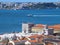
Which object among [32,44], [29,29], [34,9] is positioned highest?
[32,44]

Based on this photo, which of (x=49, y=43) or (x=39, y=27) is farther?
(x=39, y=27)

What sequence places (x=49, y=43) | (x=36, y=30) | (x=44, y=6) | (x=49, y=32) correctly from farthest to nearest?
1. (x=44, y=6)
2. (x=36, y=30)
3. (x=49, y=32)
4. (x=49, y=43)

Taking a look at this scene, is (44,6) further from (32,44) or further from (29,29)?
(32,44)

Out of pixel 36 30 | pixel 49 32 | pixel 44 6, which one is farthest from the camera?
pixel 44 6

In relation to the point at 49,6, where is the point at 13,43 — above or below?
above

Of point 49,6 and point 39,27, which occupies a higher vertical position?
point 39,27

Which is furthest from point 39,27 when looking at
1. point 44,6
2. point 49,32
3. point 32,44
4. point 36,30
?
point 44,6

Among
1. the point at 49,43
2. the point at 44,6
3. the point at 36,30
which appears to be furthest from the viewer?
the point at 44,6

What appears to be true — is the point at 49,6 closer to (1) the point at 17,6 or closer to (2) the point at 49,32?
(1) the point at 17,6

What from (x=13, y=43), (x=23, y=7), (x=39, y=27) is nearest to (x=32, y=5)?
(x=23, y=7)
